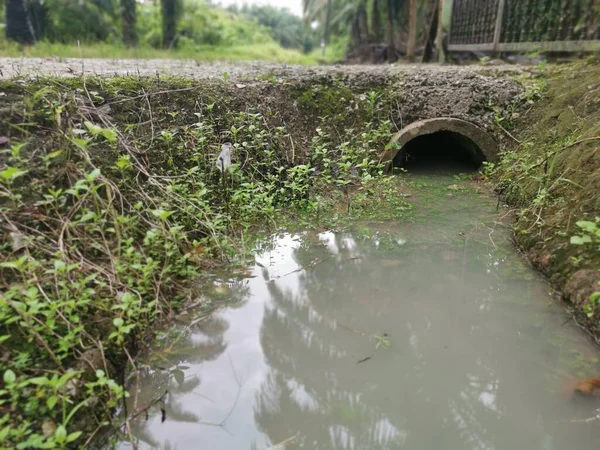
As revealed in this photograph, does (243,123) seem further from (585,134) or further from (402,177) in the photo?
(585,134)

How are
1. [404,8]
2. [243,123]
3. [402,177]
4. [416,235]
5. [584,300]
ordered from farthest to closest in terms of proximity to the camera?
[404,8], [402,177], [243,123], [416,235], [584,300]

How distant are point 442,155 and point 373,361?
15.3 feet

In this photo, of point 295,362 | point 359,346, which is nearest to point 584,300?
point 359,346

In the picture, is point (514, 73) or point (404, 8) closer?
point (514, 73)

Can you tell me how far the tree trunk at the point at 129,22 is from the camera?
47.7 ft

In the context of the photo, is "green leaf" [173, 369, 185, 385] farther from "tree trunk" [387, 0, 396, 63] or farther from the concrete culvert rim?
"tree trunk" [387, 0, 396, 63]

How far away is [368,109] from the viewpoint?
5406 mm

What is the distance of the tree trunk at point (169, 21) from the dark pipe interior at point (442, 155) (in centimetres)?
1132

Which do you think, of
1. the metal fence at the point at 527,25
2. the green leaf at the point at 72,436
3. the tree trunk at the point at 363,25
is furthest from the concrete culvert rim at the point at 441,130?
the tree trunk at the point at 363,25

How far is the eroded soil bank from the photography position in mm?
2076

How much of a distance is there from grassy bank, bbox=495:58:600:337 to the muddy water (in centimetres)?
18

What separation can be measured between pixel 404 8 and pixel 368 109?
1681cm

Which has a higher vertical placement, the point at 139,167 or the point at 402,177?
the point at 139,167

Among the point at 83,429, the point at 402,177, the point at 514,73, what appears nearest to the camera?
the point at 83,429
